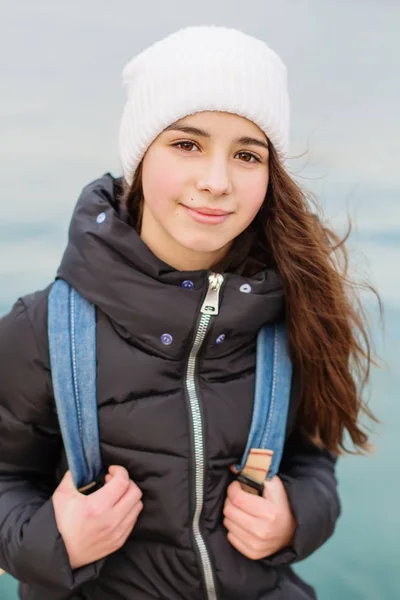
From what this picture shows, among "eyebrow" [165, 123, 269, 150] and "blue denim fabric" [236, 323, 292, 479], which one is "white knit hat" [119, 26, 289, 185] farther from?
"blue denim fabric" [236, 323, 292, 479]

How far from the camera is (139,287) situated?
2.77ft

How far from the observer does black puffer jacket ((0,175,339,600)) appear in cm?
85

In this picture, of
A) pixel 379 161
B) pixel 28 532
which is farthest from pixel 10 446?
pixel 379 161

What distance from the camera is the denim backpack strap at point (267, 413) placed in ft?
2.95

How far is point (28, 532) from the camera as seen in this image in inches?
33.4

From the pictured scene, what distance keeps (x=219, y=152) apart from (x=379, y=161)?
918 mm

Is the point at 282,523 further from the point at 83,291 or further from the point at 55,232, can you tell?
the point at 55,232

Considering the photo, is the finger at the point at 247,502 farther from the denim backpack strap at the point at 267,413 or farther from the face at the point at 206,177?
the face at the point at 206,177

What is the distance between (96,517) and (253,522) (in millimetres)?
203

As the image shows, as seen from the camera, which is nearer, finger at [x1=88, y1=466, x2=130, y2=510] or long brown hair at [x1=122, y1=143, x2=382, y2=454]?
finger at [x1=88, y1=466, x2=130, y2=510]

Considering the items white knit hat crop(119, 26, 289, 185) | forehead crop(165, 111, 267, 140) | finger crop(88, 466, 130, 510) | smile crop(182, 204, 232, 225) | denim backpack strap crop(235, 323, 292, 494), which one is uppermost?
white knit hat crop(119, 26, 289, 185)

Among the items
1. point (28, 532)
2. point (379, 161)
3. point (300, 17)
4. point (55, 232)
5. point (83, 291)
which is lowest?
point (28, 532)

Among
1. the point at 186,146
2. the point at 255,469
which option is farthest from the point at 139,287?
the point at 255,469

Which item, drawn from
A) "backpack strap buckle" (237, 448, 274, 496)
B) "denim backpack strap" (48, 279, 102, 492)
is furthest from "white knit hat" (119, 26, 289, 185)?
"backpack strap buckle" (237, 448, 274, 496)
